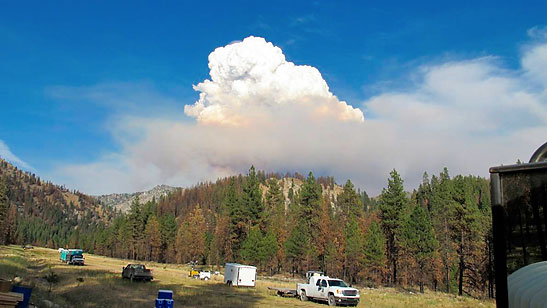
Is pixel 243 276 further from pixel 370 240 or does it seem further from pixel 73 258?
pixel 73 258

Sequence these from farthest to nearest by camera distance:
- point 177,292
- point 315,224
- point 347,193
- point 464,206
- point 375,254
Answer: point 347,193 → point 315,224 → point 375,254 → point 464,206 → point 177,292

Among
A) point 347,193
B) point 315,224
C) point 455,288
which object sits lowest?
point 455,288

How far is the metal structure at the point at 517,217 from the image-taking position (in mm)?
4434

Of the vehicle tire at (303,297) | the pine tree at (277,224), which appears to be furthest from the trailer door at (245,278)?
the pine tree at (277,224)

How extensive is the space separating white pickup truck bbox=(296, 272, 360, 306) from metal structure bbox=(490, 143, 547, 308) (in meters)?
26.1

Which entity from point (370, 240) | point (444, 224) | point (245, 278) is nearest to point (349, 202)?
point (444, 224)

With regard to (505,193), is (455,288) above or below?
below

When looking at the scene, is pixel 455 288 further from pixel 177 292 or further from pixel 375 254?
pixel 177 292

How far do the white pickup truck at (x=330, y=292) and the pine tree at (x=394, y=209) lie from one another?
122 feet

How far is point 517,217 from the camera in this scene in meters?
4.58

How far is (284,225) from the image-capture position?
94.5m

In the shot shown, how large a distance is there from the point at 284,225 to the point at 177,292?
63255 millimetres

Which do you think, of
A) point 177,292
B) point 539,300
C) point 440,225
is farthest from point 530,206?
point 440,225

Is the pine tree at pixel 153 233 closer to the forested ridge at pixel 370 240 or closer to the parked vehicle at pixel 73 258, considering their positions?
the forested ridge at pixel 370 240
